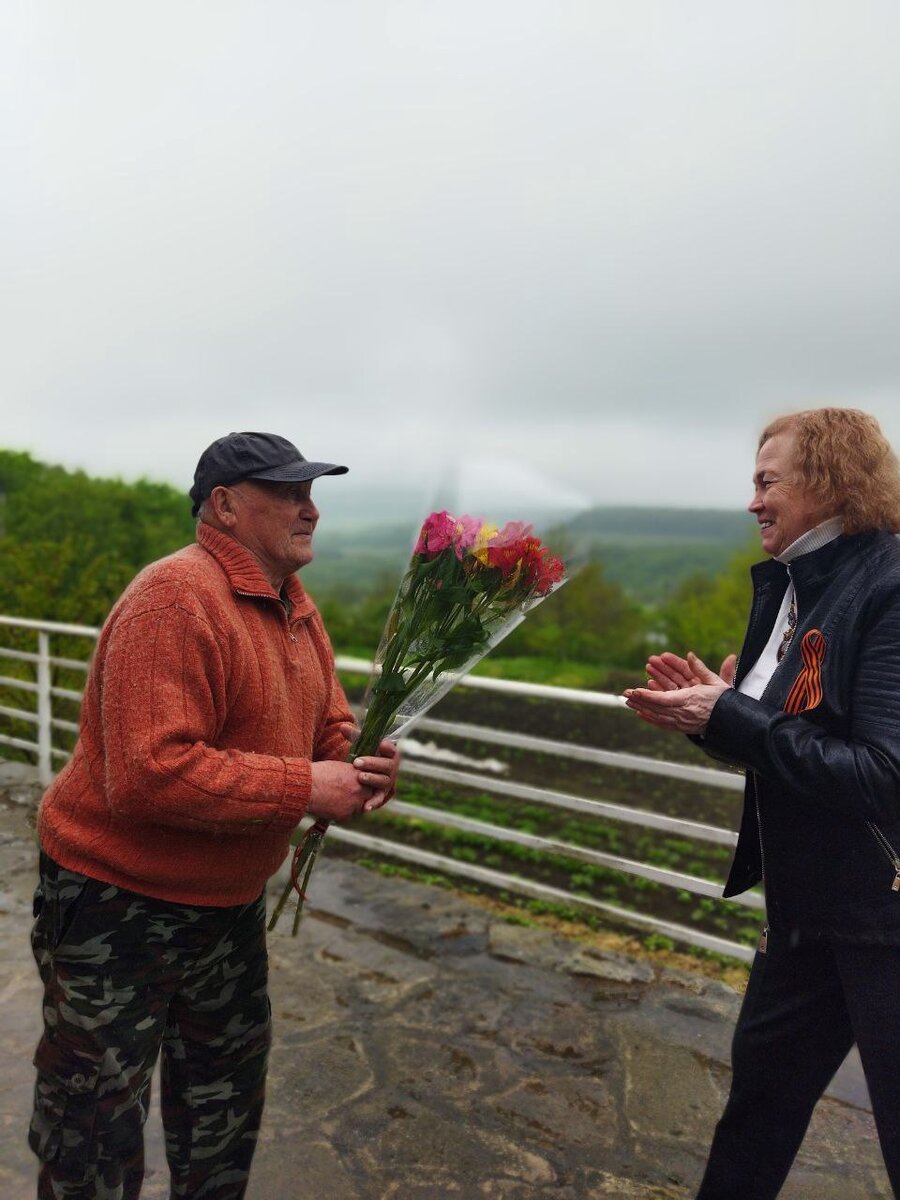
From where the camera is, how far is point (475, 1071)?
292 cm

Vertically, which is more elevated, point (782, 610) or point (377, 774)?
point (782, 610)

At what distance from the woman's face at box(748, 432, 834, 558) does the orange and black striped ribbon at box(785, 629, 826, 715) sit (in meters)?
0.22

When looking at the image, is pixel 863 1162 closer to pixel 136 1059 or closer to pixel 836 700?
pixel 836 700

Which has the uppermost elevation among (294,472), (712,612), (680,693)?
(294,472)

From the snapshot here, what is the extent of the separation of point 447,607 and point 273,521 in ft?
1.30

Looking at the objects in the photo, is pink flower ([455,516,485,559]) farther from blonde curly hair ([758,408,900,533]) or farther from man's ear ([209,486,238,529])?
blonde curly hair ([758,408,900,533])

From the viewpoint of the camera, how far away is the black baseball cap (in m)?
1.80

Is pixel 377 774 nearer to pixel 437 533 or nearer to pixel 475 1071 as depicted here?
pixel 437 533

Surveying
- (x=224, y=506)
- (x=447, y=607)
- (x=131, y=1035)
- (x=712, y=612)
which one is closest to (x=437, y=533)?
(x=447, y=607)

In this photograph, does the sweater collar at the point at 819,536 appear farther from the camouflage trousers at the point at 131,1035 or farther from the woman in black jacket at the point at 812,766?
the camouflage trousers at the point at 131,1035

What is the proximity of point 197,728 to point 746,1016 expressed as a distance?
Answer: 136 cm

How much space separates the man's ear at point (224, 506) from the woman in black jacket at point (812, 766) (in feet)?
3.09

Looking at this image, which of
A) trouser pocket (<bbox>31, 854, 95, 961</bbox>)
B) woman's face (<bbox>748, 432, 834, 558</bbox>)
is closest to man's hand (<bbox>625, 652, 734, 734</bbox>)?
woman's face (<bbox>748, 432, 834, 558</bbox>)

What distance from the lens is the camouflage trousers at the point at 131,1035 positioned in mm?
1701
